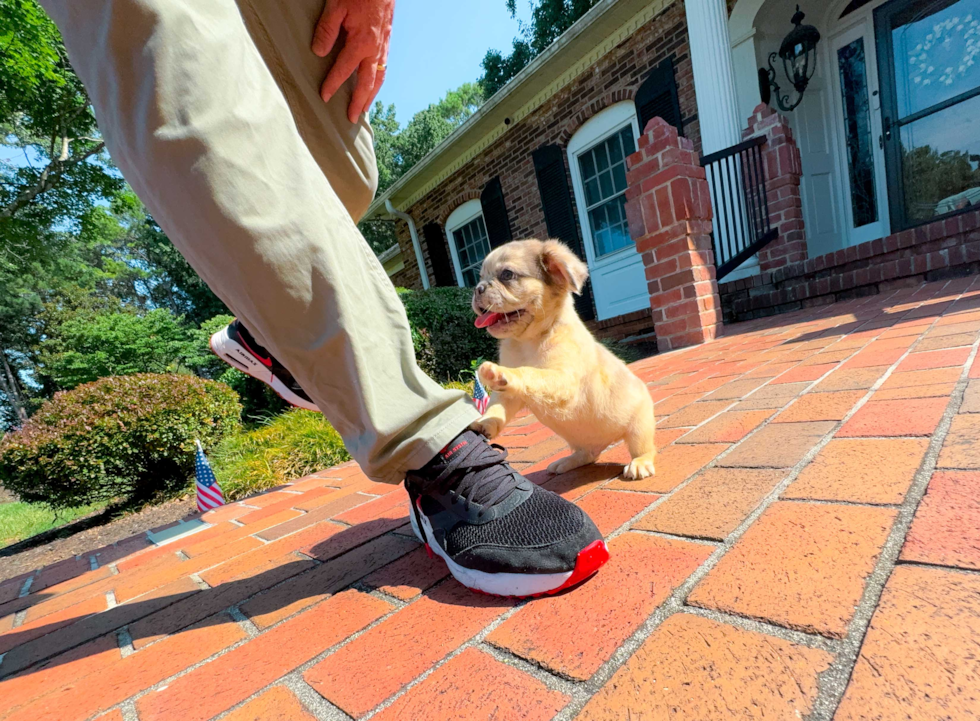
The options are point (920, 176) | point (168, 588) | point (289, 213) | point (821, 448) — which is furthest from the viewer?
A: point (920, 176)

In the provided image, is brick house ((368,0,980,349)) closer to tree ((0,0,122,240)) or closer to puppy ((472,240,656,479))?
puppy ((472,240,656,479))

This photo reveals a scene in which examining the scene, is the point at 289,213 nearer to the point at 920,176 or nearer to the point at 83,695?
the point at 83,695

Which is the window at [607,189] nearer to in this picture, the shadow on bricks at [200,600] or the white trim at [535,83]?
the white trim at [535,83]

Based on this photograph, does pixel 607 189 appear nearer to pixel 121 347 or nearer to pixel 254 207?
pixel 254 207

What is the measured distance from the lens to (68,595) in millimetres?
1947

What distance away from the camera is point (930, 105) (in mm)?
5934

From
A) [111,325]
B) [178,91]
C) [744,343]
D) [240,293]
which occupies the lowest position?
[744,343]

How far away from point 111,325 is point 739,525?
16.2 metres

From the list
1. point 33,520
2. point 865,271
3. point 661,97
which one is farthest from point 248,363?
point 33,520

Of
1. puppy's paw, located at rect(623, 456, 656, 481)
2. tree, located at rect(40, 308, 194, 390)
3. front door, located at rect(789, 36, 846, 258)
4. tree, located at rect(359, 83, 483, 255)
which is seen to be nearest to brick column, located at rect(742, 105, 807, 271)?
front door, located at rect(789, 36, 846, 258)

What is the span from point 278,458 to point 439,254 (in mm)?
9135

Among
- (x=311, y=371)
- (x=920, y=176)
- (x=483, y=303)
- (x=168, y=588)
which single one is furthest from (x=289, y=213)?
(x=920, y=176)

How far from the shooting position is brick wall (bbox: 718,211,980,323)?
4.40 m

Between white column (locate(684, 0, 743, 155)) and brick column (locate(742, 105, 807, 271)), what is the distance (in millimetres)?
323
